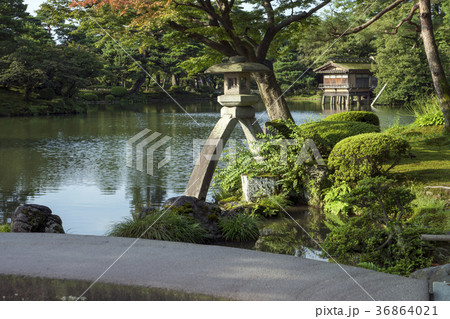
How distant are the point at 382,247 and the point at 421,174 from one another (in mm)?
3902

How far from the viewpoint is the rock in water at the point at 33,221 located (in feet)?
19.4

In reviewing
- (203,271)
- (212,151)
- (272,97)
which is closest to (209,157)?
(212,151)

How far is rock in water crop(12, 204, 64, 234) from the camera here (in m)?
5.93

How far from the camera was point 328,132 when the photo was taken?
9.38 m

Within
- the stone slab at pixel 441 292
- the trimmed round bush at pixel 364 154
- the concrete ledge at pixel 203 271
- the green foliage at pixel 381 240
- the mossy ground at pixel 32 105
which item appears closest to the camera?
the stone slab at pixel 441 292

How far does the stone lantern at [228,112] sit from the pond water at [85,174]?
1447 mm

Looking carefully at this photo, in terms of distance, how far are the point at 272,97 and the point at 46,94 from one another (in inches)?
989

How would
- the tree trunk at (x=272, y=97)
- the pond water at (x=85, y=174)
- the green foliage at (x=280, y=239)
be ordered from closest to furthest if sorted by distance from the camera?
the green foliage at (x=280, y=239) < the pond water at (x=85, y=174) < the tree trunk at (x=272, y=97)

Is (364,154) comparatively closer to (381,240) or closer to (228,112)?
(228,112)

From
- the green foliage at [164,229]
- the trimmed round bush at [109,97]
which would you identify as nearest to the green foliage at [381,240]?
the green foliage at [164,229]

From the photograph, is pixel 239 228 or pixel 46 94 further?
pixel 46 94

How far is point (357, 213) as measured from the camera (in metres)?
7.96

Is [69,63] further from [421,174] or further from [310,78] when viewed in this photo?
[421,174]

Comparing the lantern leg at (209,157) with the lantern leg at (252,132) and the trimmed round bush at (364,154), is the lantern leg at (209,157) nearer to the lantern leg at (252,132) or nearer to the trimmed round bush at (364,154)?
the lantern leg at (252,132)
